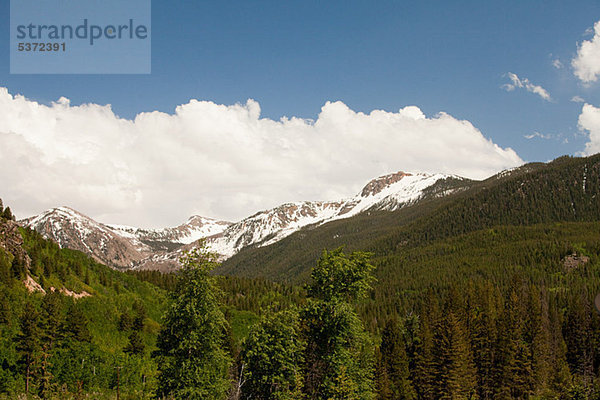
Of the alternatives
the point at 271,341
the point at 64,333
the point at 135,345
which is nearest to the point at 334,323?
the point at 271,341

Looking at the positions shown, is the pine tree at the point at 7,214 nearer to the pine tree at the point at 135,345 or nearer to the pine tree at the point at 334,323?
the pine tree at the point at 135,345

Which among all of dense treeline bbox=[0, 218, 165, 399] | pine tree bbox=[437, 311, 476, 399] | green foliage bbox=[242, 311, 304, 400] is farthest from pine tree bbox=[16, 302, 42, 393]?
pine tree bbox=[437, 311, 476, 399]

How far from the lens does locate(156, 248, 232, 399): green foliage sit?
2459cm

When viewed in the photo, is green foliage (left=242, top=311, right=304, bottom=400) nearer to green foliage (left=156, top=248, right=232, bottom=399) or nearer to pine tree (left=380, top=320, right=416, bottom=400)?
green foliage (left=156, top=248, right=232, bottom=399)

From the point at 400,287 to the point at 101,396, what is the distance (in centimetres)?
17455

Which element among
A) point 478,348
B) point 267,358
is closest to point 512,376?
point 478,348

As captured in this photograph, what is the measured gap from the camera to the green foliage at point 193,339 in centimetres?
2459

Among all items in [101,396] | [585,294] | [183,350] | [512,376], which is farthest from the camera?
[585,294]

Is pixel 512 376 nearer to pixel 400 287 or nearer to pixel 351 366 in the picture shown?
pixel 351 366

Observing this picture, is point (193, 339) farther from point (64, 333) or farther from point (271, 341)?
point (64, 333)

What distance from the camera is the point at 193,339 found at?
2467 centimetres

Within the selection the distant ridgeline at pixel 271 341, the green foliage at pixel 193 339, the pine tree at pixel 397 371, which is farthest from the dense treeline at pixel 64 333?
the pine tree at pixel 397 371

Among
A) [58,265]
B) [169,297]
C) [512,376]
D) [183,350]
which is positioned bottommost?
[512,376]

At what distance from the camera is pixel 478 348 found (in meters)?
70.8
